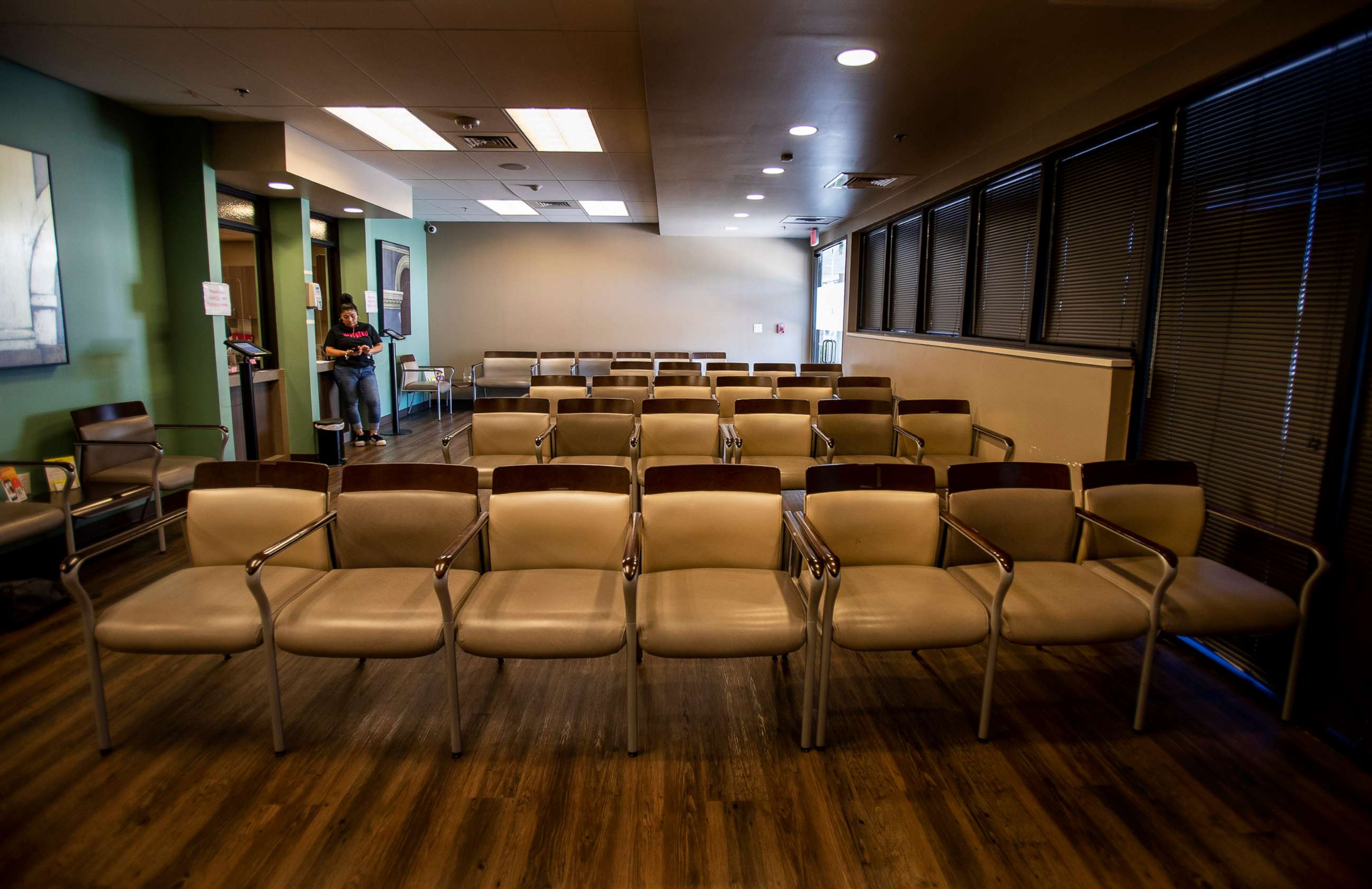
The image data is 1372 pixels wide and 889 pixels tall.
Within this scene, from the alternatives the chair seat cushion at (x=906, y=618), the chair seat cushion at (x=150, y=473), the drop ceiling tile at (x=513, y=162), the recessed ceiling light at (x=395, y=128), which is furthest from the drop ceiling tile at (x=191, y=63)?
the chair seat cushion at (x=906, y=618)

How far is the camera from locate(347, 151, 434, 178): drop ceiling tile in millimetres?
6285

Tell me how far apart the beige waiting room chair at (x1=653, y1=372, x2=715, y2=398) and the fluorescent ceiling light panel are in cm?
203

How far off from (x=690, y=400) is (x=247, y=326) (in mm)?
4832

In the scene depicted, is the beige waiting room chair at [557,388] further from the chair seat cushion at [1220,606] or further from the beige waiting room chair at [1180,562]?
the chair seat cushion at [1220,606]

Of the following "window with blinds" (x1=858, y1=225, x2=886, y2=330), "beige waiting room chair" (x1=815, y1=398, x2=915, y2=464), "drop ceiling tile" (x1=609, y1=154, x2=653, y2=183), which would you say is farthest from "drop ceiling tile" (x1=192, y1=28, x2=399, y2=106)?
"window with blinds" (x1=858, y1=225, x2=886, y2=330)

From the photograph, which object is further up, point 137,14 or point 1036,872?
point 137,14

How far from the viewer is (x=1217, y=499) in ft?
10.4

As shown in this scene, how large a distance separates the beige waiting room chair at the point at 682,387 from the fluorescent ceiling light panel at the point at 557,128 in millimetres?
2028

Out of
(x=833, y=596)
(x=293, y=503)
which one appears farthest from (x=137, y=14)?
(x=833, y=596)

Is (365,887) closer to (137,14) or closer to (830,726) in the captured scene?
(830,726)

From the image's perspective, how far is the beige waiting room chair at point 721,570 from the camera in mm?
2322

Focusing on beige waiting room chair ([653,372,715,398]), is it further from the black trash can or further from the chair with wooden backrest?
the chair with wooden backrest

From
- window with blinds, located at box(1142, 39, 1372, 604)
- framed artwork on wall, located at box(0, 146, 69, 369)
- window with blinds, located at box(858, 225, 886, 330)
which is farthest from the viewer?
window with blinds, located at box(858, 225, 886, 330)

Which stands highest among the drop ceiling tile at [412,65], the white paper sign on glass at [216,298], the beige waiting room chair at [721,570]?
the drop ceiling tile at [412,65]
